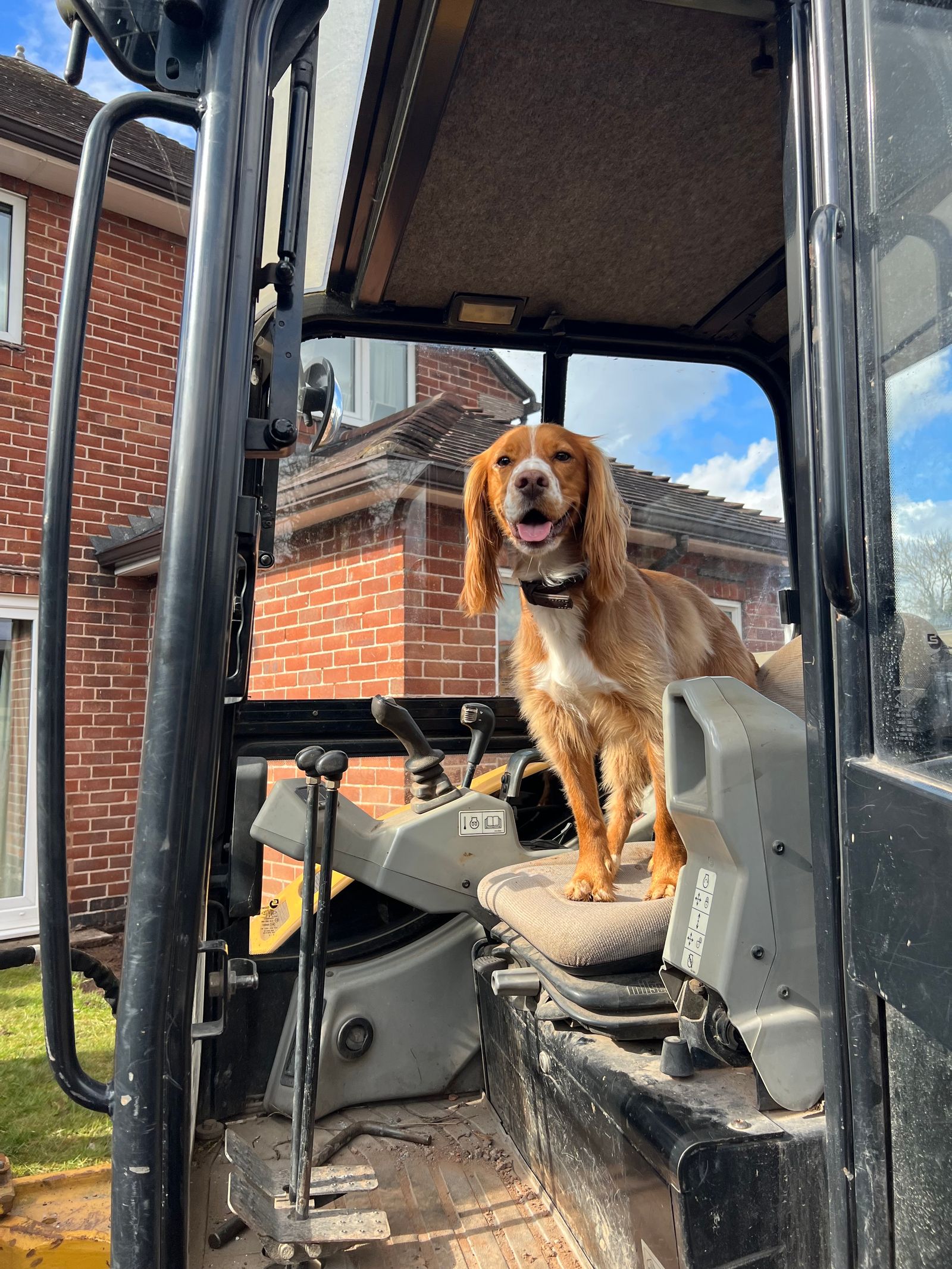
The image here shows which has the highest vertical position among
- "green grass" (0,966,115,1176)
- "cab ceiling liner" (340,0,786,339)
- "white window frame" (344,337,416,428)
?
"cab ceiling liner" (340,0,786,339)

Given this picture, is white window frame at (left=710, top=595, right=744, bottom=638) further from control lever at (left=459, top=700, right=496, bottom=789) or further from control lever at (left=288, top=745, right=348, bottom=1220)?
control lever at (left=288, top=745, right=348, bottom=1220)

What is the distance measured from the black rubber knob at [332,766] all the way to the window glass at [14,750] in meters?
5.49

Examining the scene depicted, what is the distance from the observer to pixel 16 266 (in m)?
6.50

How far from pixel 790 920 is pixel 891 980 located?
1.22ft

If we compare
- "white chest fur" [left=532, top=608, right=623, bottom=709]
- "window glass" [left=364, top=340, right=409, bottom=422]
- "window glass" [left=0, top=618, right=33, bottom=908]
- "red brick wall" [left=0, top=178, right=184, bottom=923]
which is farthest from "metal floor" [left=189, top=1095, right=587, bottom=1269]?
"window glass" [left=0, top=618, right=33, bottom=908]

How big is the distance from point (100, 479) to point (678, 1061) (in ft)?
21.8

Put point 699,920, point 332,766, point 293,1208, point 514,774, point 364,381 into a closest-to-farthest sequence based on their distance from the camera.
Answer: point 699,920, point 293,1208, point 332,766, point 364,381, point 514,774

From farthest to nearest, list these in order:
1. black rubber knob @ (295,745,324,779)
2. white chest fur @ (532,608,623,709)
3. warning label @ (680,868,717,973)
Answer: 1. white chest fur @ (532,608,623,709)
2. black rubber knob @ (295,745,324,779)
3. warning label @ (680,868,717,973)

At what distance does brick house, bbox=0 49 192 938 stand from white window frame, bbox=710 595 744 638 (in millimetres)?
5114

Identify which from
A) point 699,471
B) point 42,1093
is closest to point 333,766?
point 699,471

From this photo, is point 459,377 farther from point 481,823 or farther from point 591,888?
point 591,888

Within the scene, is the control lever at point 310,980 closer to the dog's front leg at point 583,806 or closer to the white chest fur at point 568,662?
the dog's front leg at point 583,806

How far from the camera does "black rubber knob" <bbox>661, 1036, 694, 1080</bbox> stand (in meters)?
1.31

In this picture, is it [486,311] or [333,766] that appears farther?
[486,311]
